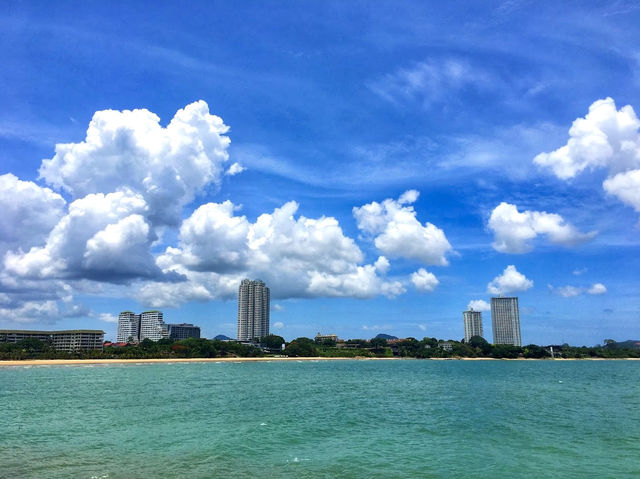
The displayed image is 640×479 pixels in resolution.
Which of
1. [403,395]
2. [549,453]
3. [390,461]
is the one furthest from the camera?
[403,395]

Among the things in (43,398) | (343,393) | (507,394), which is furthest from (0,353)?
(507,394)

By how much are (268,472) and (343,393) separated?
43.5 m

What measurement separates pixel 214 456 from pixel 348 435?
11.1 metres

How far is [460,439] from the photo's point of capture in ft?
108

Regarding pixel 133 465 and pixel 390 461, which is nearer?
pixel 133 465

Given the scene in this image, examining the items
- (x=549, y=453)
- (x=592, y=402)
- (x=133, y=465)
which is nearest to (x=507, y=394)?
(x=592, y=402)

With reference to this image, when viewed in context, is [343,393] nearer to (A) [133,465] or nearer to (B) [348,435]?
(B) [348,435]

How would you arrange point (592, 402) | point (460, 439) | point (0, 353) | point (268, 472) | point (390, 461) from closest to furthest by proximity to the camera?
point (268, 472) < point (390, 461) < point (460, 439) < point (592, 402) < point (0, 353)

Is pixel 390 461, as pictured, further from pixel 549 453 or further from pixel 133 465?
pixel 133 465

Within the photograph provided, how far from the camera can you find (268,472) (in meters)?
23.9

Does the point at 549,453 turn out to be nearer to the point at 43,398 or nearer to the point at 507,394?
the point at 507,394

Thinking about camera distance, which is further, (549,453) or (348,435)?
(348,435)

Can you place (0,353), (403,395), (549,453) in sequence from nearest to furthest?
(549,453) → (403,395) → (0,353)

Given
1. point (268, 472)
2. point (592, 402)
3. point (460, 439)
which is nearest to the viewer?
point (268, 472)
